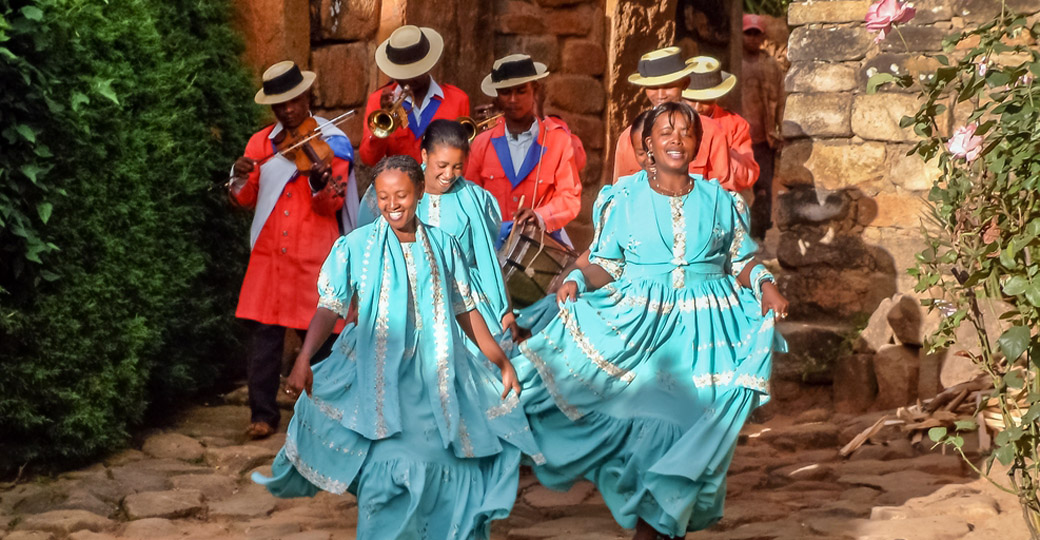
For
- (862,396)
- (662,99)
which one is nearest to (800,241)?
(862,396)

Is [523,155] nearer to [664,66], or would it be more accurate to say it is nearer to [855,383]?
[664,66]

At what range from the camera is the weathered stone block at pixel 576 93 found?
30.1ft

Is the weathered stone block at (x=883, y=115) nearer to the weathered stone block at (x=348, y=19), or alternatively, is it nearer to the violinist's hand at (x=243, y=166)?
the weathered stone block at (x=348, y=19)

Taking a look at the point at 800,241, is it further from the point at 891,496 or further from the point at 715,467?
the point at 715,467

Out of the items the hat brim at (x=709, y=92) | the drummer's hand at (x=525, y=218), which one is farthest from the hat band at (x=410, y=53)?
the hat brim at (x=709, y=92)

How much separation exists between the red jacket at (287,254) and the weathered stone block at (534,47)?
2266mm

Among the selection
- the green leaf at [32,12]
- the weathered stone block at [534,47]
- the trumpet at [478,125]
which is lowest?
the trumpet at [478,125]

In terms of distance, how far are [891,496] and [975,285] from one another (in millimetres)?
2165

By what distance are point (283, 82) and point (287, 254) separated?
0.87m

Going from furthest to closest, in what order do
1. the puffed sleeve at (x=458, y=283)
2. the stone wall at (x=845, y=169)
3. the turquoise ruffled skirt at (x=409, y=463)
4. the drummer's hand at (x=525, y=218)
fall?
the stone wall at (x=845, y=169) < the drummer's hand at (x=525, y=218) < the puffed sleeve at (x=458, y=283) < the turquoise ruffled skirt at (x=409, y=463)

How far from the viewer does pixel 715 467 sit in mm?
5012

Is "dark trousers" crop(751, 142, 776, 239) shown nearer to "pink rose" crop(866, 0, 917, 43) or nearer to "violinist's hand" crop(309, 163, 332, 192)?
"violinist's hand" crop(309, 163, 332, 192)

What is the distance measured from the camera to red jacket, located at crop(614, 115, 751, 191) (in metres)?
6.96

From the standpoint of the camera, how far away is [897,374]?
7805 millimetres
